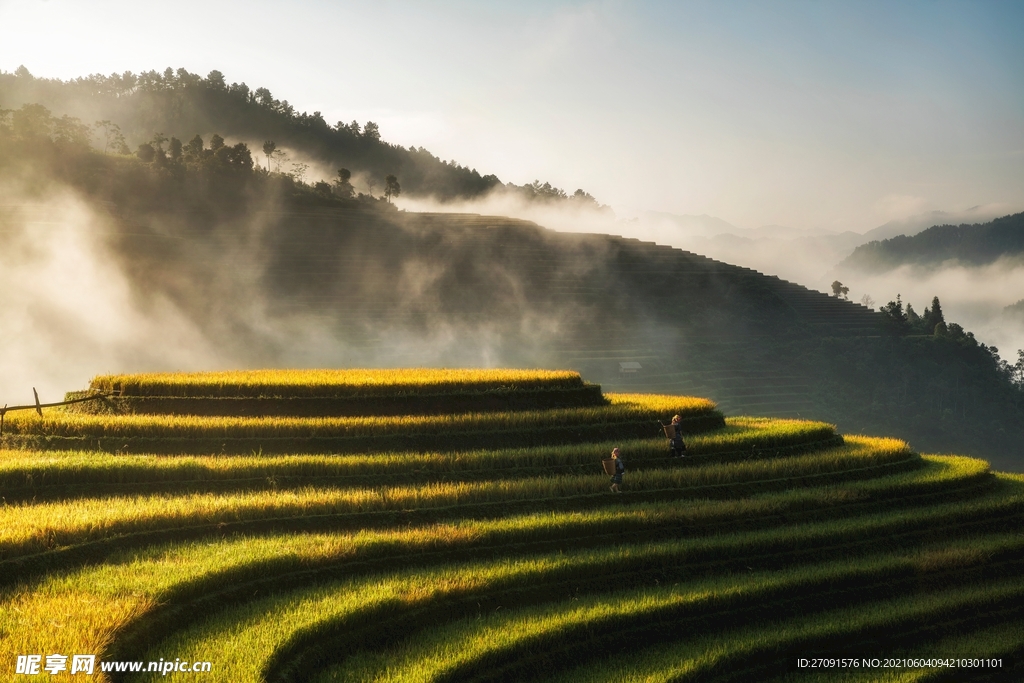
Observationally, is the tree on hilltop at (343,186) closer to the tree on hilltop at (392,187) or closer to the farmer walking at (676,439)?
the tree on hilltop at (392,187)

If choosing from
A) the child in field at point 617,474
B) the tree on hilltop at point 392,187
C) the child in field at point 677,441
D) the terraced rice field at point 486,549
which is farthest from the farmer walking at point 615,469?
the tree on hilltop at point 392,187

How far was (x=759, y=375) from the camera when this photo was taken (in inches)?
3068

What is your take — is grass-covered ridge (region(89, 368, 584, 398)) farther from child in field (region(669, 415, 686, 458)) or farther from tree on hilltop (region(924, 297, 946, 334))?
tree on hilltop (region(924, 297, 946, 334))

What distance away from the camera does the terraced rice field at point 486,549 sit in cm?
1308

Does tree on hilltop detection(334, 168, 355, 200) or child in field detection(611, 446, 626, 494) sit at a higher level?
tree on hilltop detection(334, 168, 355, 200)

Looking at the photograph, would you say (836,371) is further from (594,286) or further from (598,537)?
(598,537)

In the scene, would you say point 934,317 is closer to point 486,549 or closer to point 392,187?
point 392,187

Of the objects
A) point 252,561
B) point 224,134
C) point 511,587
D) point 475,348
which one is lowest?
point 511,587

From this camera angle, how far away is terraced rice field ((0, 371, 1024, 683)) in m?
13.1

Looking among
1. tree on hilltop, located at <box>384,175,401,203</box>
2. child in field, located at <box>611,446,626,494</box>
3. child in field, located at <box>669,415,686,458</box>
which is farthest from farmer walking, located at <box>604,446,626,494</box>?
tree on hilltop, located at <box>384,175,401,203</box>

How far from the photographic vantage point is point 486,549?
1697 centimetres

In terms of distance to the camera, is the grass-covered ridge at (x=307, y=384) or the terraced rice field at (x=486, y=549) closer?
the terraced rice field at (x=486, y=549)

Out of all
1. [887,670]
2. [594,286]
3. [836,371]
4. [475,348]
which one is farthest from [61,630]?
[836,371]

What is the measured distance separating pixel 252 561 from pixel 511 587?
4.61 metres
